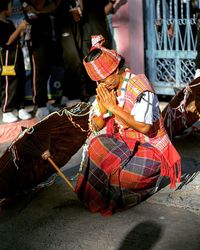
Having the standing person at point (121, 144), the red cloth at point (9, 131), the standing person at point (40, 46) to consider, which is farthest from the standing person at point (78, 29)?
the standing person at point (121, 144)

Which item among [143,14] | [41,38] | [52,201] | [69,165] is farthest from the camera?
[143,14]

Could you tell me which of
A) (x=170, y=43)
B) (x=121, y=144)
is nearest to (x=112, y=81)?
(x=121, y=144)

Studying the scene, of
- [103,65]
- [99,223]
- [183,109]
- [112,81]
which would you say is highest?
[103,65]

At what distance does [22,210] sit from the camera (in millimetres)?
4047

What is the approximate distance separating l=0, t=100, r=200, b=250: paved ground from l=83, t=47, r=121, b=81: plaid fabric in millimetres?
1011

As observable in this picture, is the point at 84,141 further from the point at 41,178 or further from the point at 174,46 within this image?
the point at 174,46

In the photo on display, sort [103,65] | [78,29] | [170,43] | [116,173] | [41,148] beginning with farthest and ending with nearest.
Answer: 1. [170,43]
2. [78,29]
3. [41,148]
4. [116,173]
5. [103,65]

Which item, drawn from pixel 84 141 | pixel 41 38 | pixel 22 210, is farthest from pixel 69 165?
pixel 41 38

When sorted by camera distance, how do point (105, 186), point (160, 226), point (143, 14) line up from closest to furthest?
point (160, 226), point (105, 186), point (143, 14)

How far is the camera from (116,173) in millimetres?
3803

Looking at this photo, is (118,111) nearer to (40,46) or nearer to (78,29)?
(40,46)

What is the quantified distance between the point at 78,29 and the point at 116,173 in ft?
11.2

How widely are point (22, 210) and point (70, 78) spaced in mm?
3130

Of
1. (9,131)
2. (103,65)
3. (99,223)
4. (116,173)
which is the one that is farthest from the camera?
(9,131)
